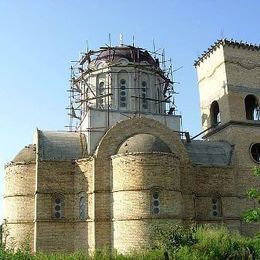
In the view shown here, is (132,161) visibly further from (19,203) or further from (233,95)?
(233,95)

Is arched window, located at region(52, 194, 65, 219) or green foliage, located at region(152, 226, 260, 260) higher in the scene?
arched window, located at region(52, 194, 65, 219)

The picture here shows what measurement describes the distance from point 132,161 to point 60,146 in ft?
12.3

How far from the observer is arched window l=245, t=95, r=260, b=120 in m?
25.7

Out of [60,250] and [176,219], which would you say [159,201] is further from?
[60,250]

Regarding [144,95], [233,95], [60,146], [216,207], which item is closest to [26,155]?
[60,146]

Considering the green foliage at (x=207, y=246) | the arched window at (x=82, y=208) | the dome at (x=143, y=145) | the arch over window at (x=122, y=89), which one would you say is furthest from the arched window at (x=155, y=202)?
the arch over window at (x=122, y=89)

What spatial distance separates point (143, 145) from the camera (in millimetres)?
19719

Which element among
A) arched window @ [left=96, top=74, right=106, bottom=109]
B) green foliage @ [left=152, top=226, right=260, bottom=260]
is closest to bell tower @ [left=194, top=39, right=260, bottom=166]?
arched window @ [left=96, top=74, right=106, bottom=109]

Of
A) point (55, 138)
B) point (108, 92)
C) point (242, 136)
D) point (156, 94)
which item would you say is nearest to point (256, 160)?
point (242, 136)

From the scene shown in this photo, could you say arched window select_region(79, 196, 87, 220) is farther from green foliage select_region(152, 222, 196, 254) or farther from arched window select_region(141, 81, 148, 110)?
arched window select_region(141, 81, 148, 110)

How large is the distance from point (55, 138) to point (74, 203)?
3.19m

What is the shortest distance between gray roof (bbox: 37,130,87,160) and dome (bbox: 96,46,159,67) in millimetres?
5307

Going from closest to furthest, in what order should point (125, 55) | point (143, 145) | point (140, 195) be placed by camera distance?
point (140, 195)
point (143, 145)
point (125, 55)

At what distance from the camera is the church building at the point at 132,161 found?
762 inches
